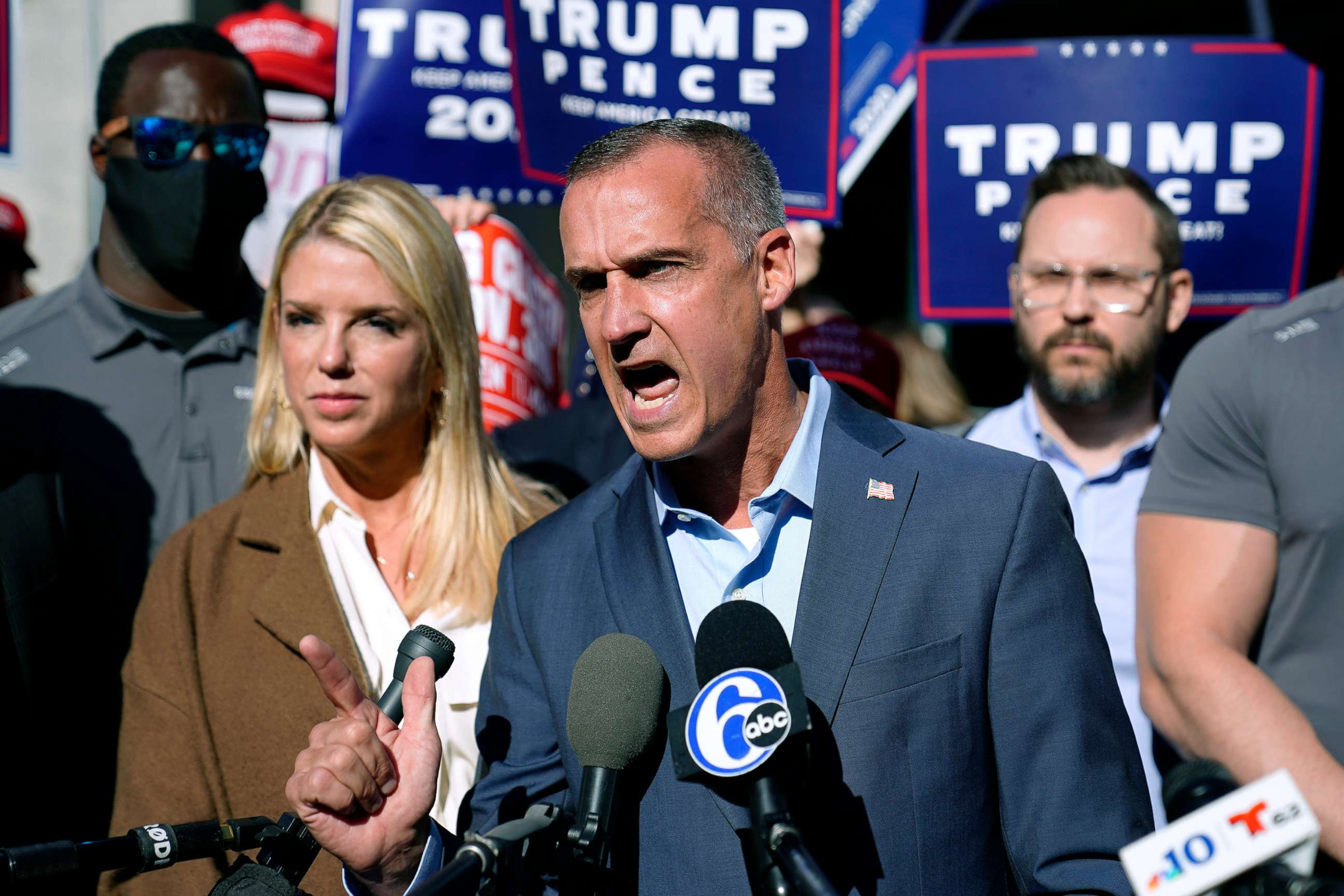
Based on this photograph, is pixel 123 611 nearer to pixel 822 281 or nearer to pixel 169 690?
pixel 169 690

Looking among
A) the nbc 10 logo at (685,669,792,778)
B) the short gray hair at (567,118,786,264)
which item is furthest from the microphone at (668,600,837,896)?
the short gray hair at (567,118,786,264)

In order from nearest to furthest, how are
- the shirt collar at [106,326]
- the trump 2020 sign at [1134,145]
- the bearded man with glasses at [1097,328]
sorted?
the shirt collar at [106,326]
the bearded man with glasses at [1097,328]
the trump 2020 sign at [1134,145]

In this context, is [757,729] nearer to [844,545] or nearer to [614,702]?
[614,702]

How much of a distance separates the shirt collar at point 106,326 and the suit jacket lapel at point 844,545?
7.04 feet

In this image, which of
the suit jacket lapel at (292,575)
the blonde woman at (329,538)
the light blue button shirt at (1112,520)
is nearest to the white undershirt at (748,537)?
the blonde woman at (329,538)

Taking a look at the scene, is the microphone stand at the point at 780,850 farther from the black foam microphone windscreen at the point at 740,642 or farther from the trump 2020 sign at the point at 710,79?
the trump 2020 sign at the point at 710,79

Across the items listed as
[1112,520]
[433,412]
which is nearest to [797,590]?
[433,412]

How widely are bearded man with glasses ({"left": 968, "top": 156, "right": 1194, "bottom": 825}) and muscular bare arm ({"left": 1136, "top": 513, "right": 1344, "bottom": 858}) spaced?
0.69 metres

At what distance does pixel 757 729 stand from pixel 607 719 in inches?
13.3

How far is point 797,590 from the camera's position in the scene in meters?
2.44

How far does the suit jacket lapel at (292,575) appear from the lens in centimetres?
307

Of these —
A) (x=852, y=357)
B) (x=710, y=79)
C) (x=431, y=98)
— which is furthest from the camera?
(x=852, y=357)

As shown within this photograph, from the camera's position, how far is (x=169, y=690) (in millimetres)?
2996

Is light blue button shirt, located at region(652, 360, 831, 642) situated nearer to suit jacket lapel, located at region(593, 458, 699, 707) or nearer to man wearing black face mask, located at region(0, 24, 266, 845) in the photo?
suit jacket lapel, located at region(593, 458, 699, 707)
